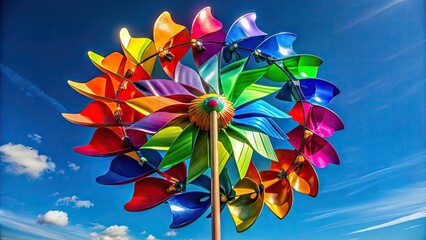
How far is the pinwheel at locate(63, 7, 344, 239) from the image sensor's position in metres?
9.16

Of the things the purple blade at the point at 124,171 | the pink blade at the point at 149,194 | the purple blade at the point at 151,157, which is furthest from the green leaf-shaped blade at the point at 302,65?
the purple blade at the point at 124,171

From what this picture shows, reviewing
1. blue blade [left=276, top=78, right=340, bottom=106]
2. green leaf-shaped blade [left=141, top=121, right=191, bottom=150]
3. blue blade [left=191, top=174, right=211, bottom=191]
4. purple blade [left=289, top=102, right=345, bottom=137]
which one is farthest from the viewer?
purple blade [left=289, top=102, right=345, bottom=137]

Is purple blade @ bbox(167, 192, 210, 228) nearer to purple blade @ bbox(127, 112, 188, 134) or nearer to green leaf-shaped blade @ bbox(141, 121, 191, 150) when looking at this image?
green leaf-shaped blade @ bbox(141, 121, 191, 150)

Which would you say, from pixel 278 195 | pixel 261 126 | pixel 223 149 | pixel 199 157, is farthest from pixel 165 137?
pixel 278 195

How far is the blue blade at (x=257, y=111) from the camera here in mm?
9852

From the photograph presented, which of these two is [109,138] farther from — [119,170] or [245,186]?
[245,186]

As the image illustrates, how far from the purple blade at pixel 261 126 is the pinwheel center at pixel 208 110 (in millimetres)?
393

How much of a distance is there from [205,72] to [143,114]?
70.0 inches

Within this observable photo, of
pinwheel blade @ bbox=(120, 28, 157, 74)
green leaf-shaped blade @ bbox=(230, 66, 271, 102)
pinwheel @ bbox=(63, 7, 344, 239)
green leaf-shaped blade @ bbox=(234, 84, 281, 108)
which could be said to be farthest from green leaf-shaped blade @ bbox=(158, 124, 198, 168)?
pinwheel blade @ bbox=(120, 28, 157, 74)

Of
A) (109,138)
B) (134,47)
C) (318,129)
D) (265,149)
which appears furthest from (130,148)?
(318,129)

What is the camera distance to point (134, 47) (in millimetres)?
9414

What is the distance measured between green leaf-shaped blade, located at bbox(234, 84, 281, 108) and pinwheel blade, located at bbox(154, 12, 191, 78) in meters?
1.66

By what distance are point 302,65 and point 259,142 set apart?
6.90ft

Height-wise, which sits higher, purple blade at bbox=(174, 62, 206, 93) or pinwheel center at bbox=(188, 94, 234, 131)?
purple blade at bbox=(174, 62, 206, 93)
